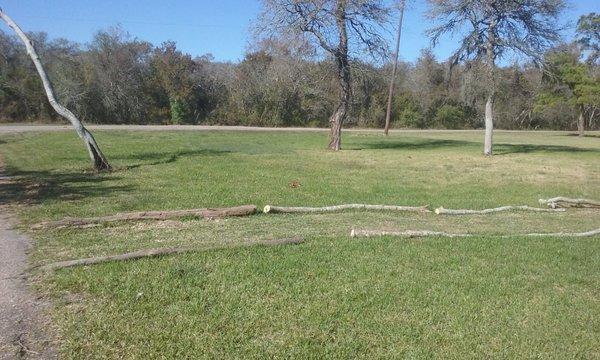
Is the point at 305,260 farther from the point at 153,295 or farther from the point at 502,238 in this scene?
the point at 502,238

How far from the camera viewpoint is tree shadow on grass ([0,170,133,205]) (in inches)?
405

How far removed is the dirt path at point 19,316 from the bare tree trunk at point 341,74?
59.6ft

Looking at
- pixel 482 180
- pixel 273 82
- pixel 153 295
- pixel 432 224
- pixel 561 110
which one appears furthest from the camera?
pixel 561 110

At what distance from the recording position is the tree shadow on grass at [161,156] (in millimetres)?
16672

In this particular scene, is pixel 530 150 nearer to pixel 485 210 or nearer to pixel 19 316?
pixel 485 210

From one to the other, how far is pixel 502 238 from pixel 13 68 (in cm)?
4187

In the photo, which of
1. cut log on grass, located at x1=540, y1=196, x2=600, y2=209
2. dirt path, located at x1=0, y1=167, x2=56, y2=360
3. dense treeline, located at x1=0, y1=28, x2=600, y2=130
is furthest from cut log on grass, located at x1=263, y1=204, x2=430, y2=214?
dense treeline, located at x1=0, y1=28, x2=600, y2=130

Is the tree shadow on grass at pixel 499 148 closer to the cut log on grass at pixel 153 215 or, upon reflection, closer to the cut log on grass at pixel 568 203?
the cut log on grass at pixel 568 203

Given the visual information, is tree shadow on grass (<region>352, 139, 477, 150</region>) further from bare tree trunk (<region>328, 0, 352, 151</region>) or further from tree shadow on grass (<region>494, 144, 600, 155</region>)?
tree shadow on grass (<region>494, 144, 600, 155</region>)

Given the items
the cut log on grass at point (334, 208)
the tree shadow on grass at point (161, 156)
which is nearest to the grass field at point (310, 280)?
the cut log on grass at point (334, 208)

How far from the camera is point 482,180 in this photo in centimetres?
1605

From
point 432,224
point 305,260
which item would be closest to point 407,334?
point 305,260

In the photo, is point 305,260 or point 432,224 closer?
point 305,260

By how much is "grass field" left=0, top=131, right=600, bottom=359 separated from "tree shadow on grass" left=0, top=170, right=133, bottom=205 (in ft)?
0.21
